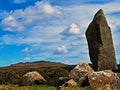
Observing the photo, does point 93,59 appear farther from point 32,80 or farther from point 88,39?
point 32,80

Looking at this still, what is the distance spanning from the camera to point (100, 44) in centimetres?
4059

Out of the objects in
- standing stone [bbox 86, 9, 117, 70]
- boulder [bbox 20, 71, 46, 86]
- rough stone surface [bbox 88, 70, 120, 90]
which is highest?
standing stone [bbox 86, 9, 117, 70]

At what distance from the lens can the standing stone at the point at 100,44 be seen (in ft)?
131

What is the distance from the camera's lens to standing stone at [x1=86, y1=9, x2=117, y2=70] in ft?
131

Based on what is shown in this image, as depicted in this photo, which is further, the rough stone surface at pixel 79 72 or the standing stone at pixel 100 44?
the standing stone at pixel 100 44

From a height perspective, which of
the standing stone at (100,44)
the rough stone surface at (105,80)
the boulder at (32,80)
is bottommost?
the rough stone surface at (105,80)

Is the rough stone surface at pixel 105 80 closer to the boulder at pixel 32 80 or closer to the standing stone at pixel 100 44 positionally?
the standing stone at pixel 100 44

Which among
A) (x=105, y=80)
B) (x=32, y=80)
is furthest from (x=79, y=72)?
(x=105, y=80)

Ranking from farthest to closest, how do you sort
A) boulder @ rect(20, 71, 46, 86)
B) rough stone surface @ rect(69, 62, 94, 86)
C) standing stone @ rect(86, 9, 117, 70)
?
standing stone @ rect(86, 9, 117, 70), boulder @ rect(20, 71, 46, 86), rough stone surface @ rect(69, 62, 94, 86)

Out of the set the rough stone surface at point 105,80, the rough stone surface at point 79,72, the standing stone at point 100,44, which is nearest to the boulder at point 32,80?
the rough stone surface at point 79,72

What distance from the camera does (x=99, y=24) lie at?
4103 cm

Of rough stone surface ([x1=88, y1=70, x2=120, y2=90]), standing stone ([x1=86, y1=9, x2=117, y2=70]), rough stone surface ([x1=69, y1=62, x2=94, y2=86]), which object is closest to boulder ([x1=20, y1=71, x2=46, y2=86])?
rough stone surface ([x1=69, y1=62, x2=94, y2=86])

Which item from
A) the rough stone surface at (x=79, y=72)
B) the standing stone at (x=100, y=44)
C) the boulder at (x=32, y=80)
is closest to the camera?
the rough stone surface at (x=79, y=72)

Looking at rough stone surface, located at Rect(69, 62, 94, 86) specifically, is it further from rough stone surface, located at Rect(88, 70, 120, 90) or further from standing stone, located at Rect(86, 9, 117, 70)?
rough stone surface, located at Rect(88, 70, 120, 90)
